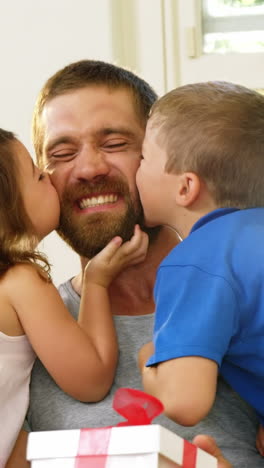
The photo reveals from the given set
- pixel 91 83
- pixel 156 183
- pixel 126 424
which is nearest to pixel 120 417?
pixel 156 183

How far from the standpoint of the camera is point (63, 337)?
1.55 meters

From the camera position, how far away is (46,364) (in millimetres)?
1566

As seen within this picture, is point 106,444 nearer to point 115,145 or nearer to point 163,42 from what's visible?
point 115,145

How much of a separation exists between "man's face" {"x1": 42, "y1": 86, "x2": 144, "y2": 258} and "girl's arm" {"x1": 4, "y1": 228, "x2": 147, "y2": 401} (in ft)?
0.82

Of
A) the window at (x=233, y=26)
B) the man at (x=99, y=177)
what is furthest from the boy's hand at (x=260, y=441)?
the window at (x=233, y=26)

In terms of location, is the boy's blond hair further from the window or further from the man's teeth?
the window

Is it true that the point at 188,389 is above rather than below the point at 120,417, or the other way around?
above

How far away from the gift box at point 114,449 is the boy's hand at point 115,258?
0.68 meters

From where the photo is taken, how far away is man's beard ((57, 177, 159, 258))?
1827 mm

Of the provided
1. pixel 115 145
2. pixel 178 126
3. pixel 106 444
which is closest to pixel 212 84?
pixel 178 126

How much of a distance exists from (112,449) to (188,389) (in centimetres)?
22

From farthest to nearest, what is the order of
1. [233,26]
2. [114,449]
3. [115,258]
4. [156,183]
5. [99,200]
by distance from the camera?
[233,26] → [99,200] → [115,258] → [156,183] → [114,449]

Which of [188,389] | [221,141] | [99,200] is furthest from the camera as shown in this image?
[99,200]

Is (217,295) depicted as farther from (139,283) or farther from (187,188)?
(139,283)
